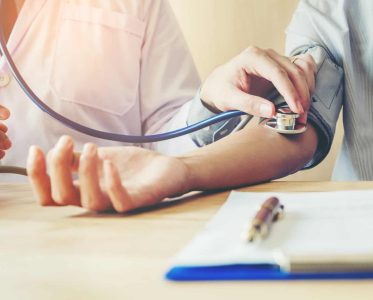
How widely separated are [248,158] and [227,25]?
0.89 meters

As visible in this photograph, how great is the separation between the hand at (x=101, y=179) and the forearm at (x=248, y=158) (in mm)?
53

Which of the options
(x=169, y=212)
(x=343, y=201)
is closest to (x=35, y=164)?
(x=169, y=212)

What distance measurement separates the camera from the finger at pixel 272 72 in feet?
2.48

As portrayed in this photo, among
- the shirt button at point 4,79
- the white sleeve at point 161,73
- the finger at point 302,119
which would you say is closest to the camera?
the finger at point 302,119

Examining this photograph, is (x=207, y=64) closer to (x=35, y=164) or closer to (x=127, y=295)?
(x=35, y=164)

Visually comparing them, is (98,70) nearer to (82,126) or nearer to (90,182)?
(82,126)

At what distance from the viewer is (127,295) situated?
1.20ft

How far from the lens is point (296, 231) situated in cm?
45

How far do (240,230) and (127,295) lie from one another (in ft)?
0.42

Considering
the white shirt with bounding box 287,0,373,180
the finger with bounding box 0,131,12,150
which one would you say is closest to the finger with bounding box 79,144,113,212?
the finger with bounding box 0,131,12,150

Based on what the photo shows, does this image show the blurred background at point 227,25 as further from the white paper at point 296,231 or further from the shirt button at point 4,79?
the white paper at point 296,231

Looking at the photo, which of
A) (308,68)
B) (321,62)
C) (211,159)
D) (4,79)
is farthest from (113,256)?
(4,79)

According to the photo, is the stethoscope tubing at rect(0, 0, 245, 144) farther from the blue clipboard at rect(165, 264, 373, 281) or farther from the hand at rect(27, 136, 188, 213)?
the blue clipboard at rect(165, 264, 373, 281)

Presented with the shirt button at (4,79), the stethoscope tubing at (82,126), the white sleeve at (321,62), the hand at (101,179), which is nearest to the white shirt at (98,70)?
the shirt button at (4,79)
